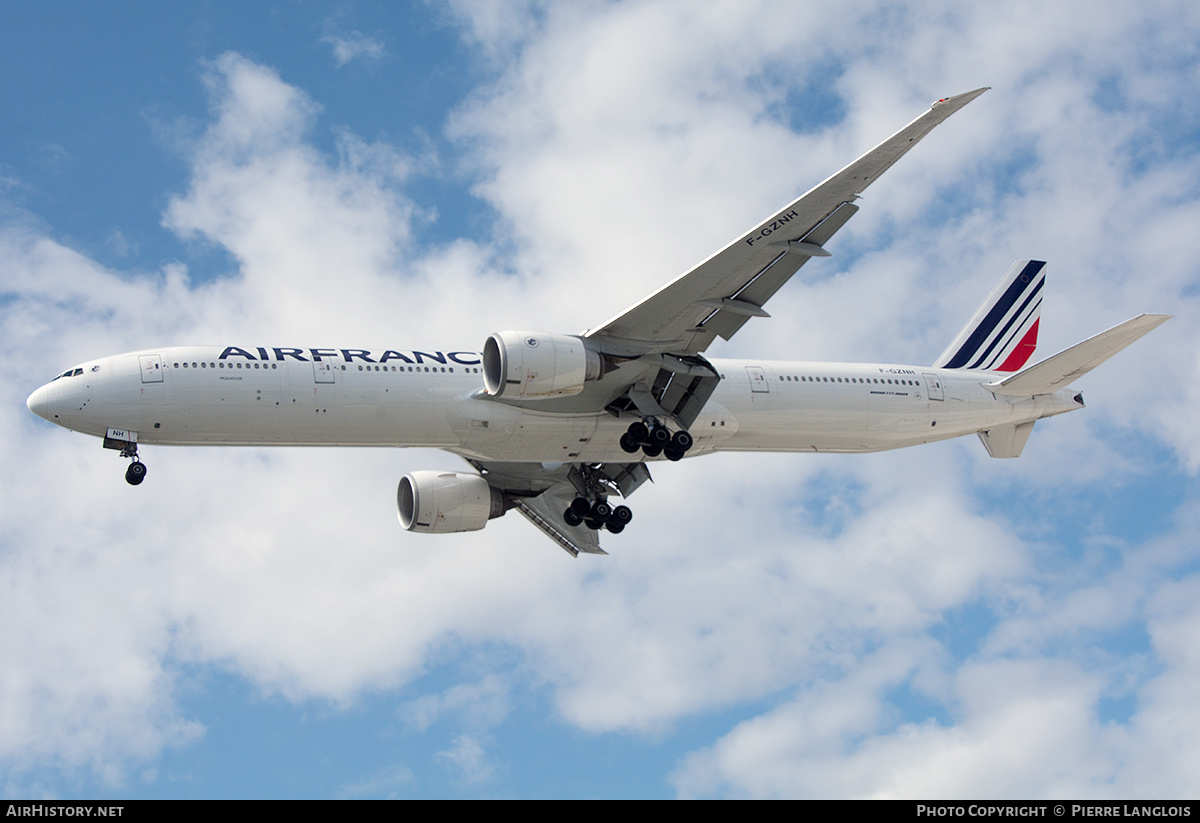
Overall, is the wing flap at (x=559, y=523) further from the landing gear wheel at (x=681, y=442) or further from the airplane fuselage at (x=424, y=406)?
the landing gear wheel at (x=681, y=442)

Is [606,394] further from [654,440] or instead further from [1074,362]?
[1074,362]

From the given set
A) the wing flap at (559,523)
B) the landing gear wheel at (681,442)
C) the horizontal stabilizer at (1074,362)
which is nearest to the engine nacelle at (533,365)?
the landing gear wheel at (681,442)

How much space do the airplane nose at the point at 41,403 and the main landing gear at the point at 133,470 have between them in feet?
6.72

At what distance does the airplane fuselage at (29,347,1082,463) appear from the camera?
28.8 metres

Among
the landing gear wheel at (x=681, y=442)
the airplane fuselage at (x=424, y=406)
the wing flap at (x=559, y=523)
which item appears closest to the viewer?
the airplane fuselage at (x=424, y=406)

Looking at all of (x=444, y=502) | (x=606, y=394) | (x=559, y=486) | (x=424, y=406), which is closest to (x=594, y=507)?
(x=559, y=486)

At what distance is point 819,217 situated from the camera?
27297mm

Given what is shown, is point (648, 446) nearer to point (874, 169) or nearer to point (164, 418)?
point (874, 169)

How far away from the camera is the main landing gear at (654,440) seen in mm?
31516

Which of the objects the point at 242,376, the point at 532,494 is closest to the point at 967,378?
the point at 532,494

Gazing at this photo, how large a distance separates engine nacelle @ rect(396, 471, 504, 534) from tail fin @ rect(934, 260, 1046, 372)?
49.5 feet

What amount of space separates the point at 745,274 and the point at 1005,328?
14.4 metres

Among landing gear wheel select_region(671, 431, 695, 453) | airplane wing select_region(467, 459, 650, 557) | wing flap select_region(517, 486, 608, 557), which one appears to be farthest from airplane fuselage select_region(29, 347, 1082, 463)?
wing flap select_region(517, 486, 608, 557)

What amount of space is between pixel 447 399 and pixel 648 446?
17.9 feet
